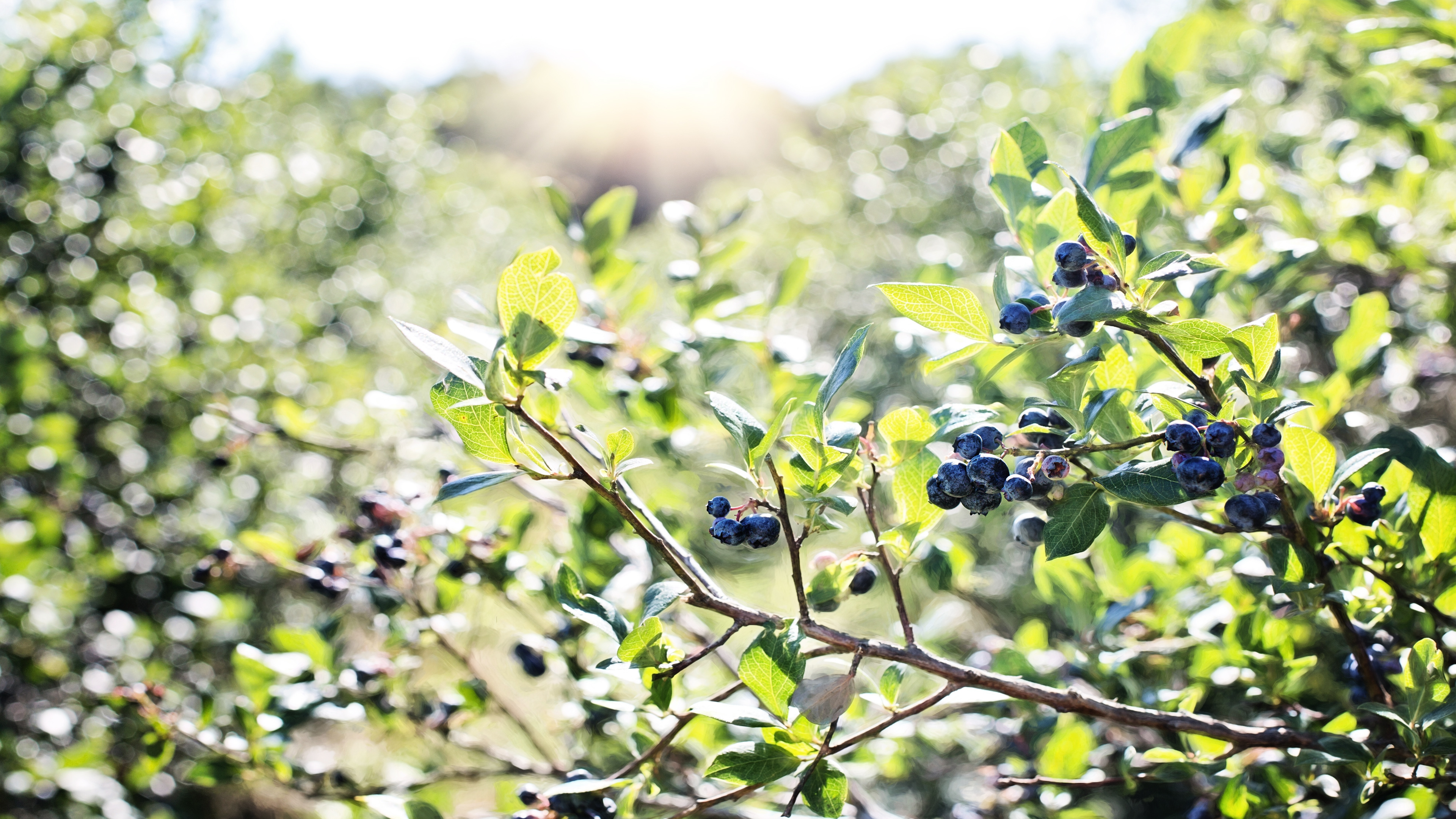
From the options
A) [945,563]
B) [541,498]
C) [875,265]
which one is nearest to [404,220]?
[875,265]

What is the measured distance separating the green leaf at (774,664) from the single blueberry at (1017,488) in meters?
0.21

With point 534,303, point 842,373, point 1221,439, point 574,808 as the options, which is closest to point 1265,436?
point 1221,439

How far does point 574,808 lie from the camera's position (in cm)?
86

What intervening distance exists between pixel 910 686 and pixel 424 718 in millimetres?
774

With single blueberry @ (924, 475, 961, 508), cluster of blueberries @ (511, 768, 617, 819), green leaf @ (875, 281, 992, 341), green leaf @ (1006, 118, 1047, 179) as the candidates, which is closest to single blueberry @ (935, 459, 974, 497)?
single blueberry @ (924, 475, 961, 508)

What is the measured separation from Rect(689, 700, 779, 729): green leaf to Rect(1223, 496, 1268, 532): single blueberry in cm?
40

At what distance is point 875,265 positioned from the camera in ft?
10.7

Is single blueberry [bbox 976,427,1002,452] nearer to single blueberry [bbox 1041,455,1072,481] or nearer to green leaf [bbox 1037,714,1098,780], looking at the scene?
single blueberry [bbox 1041,455,1072,481]

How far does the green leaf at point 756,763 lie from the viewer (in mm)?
765

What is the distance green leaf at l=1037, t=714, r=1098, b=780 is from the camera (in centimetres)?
111

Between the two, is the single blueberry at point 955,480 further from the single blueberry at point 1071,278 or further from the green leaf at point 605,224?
the green leaf at point 605,224

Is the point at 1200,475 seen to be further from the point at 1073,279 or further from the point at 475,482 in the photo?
the point at 475,482

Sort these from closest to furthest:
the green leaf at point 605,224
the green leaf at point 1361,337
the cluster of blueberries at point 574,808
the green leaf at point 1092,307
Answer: the green leaf at point 1092,307, the cluster of blueberries at point 574,808, the green leaf at point 1361,337, the green leaf at point 605,224

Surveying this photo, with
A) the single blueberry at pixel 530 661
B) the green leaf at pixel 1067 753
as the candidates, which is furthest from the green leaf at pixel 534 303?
the green leaf at pixel 1067 753
